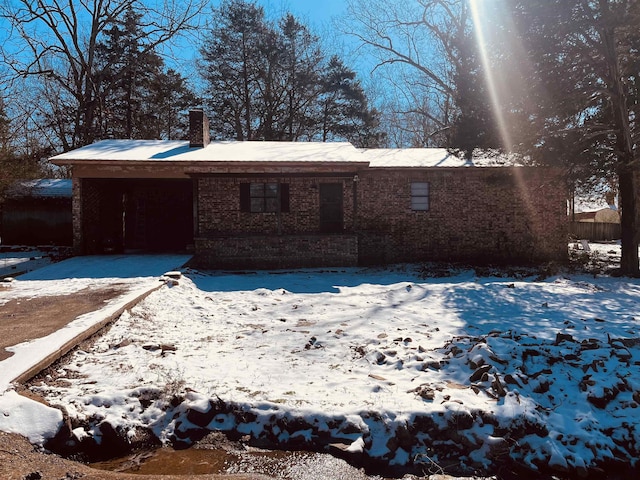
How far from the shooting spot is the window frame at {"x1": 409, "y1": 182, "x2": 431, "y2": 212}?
558 inches

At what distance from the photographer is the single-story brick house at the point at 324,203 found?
12.6m

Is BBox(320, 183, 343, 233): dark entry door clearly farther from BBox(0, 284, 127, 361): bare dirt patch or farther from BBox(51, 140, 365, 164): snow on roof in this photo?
BBox(0, 284, 127, 361): bare dirt patch

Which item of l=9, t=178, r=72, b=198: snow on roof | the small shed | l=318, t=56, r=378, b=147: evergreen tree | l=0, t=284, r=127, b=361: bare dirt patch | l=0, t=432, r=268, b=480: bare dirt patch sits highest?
l=318, t=56, r=378, b=147: evergreen tree

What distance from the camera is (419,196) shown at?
46.6 feet

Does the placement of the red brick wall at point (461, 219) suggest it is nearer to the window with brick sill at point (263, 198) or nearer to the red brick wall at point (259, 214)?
the red brick wall at point (259, 214)

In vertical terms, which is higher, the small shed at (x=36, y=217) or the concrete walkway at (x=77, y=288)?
the small shed at (x=36, y=217)

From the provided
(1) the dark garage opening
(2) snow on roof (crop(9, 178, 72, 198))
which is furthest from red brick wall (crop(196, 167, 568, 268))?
(2) snow on roof (crop(9, 178, 72, 198))

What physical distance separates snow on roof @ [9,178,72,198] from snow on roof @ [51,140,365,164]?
4.08 m

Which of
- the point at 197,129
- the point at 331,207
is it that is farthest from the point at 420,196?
the point at 197,129

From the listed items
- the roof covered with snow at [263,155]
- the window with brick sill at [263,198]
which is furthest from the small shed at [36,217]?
the window with brick sill at [263,198]

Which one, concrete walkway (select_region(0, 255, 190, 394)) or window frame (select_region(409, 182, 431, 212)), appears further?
window frame (select_region(409, 182, 431, 212))

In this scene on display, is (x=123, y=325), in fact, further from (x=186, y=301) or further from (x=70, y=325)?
(x=186, y=301)

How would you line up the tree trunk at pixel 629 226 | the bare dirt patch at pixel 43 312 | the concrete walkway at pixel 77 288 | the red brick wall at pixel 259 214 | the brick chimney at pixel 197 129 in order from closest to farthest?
the concrete walkway at pixel 77 288, the bare dirt patch at pixel 43 312, the tree trunk at pixel 629 226, the red brick wall at pixel 259 214, the brick chimney at pixel 197 129

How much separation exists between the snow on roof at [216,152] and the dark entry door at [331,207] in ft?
3.32
